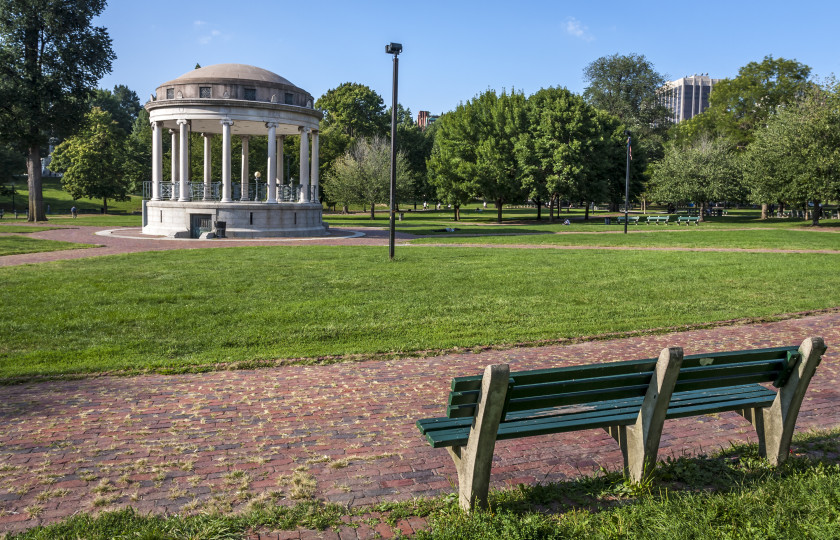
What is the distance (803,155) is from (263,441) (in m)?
47.1

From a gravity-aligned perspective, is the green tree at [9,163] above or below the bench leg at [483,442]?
above

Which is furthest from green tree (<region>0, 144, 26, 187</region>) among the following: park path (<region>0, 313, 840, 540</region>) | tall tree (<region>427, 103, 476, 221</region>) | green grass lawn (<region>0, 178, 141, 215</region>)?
park path (<region>0, 313, 840, 540</region>)

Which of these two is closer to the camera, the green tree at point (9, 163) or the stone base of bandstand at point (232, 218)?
the stone base of bandstand at point (232, 218)

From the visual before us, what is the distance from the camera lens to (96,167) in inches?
2489

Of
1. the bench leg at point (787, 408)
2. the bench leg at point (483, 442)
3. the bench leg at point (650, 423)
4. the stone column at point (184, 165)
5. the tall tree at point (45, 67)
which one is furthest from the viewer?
the tall tree at point (45, 67)

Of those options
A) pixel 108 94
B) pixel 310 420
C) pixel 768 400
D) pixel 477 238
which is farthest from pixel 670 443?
pixel 108 94

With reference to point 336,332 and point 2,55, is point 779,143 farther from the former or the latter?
point 2,55

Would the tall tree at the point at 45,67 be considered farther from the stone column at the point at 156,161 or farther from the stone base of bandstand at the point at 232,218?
the stone base of bandstand at the point at 232,218

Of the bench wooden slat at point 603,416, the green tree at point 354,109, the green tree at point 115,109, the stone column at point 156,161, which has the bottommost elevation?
the bench wooden slat at point 603,416

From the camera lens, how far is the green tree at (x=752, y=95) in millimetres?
68812

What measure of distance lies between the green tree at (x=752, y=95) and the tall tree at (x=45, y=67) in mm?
55841

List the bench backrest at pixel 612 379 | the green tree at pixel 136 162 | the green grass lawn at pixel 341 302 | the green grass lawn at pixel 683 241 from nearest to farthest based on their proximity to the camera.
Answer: the bench backrest at pixel 612 379
the green grass lawn at pixel 341 302
the green grass lawn at pixel 683 241
the green tree at pixel 136 162

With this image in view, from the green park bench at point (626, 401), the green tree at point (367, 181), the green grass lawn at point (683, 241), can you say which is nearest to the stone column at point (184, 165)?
the green grass lawn at point (683, 241)

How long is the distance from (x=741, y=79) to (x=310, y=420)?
7759cm
